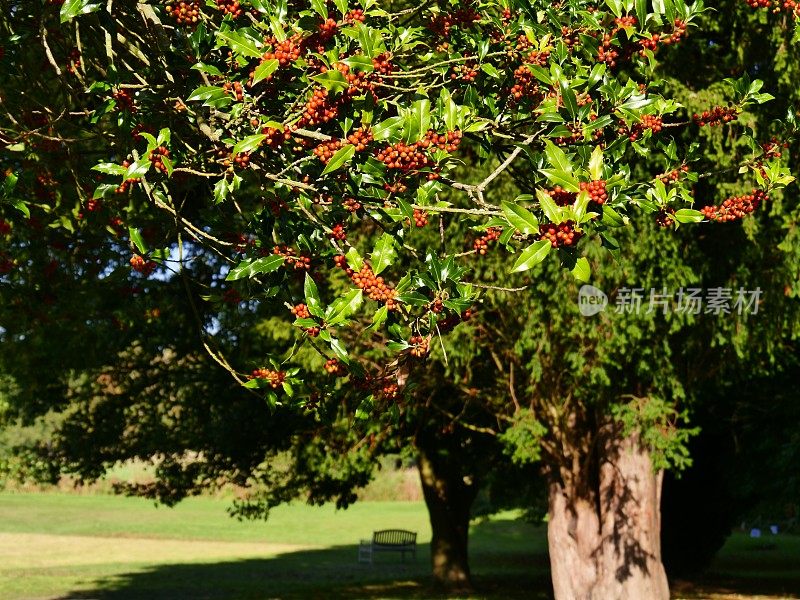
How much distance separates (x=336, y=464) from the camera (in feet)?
58.5

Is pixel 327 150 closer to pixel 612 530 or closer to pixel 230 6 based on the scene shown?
pixel 230 6

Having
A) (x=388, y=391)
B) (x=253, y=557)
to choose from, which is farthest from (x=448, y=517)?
(x=388, y=391)

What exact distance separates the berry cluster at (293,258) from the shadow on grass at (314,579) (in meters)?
16.9

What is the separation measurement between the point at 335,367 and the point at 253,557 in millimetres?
33571

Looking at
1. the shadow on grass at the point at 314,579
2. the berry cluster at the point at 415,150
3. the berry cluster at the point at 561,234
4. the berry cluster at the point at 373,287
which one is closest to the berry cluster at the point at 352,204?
the berry cluster at the point at 415,150

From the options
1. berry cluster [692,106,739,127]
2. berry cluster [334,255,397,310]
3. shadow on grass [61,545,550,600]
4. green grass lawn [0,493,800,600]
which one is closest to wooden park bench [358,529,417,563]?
shadow on grass [61,545,550,600]

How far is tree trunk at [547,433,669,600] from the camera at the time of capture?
15109 mm

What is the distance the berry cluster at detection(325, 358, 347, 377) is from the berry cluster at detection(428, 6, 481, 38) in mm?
2171

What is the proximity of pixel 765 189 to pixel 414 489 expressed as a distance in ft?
201

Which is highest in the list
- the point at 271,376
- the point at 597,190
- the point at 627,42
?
the point at 627,42

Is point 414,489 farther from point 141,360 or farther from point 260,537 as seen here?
point 141,360

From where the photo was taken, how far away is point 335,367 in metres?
5.21

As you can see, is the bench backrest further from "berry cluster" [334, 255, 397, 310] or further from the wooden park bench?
"berry cluster" [334, 255, 397, 310]

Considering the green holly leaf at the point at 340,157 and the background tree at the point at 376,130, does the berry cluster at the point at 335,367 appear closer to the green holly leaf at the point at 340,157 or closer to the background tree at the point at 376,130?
the background tree at the point at 376,130
